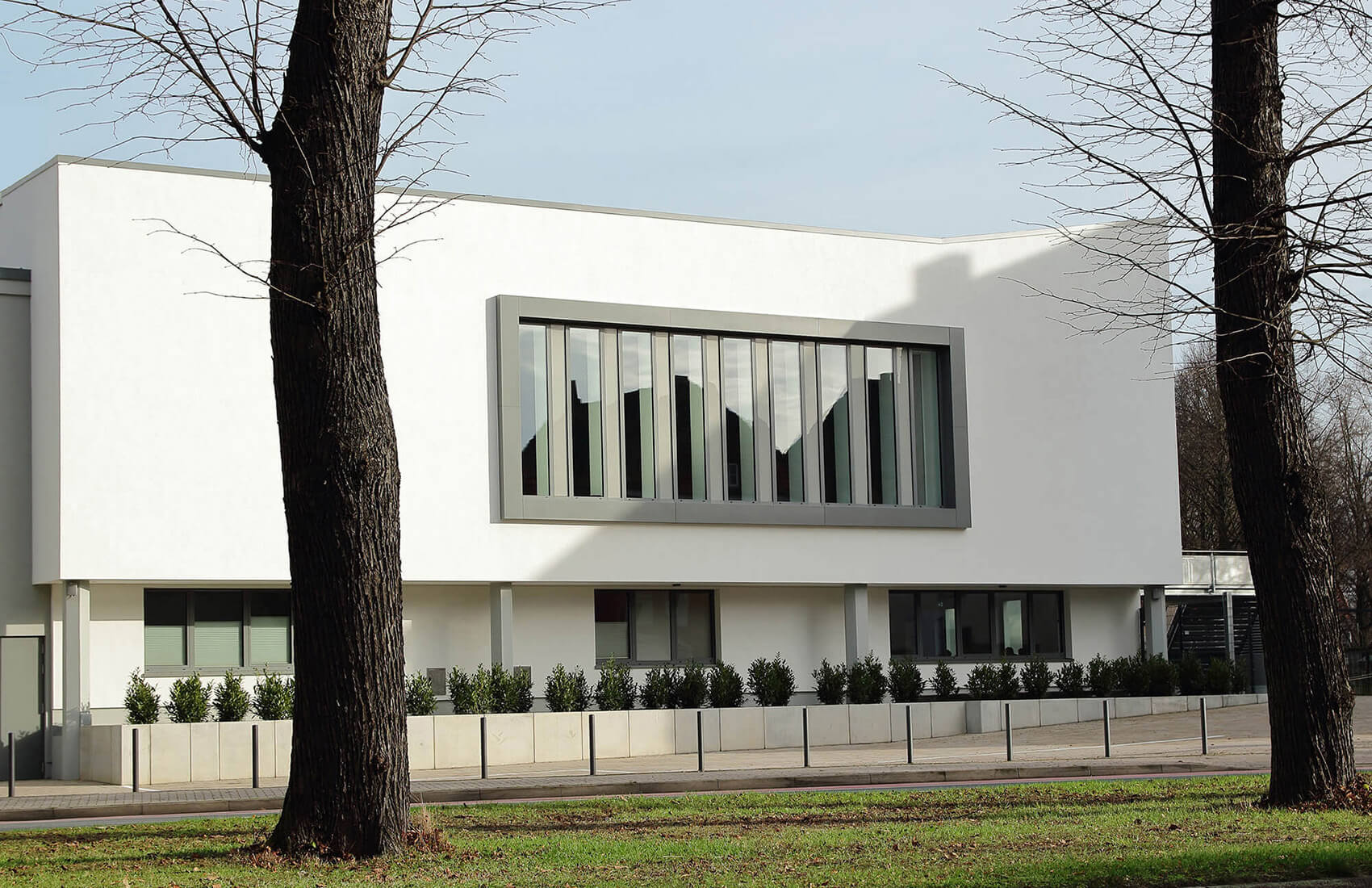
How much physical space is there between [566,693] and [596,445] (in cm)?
505

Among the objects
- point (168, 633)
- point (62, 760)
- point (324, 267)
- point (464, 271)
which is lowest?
point (62, 760)

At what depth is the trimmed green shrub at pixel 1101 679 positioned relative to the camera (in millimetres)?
34562

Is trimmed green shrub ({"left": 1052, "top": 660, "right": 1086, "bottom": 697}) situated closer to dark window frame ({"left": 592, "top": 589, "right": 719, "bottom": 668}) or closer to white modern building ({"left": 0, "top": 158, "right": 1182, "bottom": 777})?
white modern building ({"left": 0, "top": 158, "right": 1182, "bottom": 777})

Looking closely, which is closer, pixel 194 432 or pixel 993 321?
pixel 194 432

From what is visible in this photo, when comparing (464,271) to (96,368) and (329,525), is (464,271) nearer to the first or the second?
(96,368)

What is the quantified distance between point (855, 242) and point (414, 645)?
12.9 m

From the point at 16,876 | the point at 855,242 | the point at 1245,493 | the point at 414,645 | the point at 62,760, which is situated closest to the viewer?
the point at 16,876

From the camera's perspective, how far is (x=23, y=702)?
84.4 feet

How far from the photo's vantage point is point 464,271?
29703 millimetres

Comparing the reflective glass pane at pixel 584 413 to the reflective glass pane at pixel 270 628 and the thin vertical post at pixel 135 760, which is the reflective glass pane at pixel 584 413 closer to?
the reflective glass pane at pixel 270 628

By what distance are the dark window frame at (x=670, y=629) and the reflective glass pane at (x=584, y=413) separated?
2.66 m

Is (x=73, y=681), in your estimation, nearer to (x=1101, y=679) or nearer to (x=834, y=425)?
(x=834, y=425)

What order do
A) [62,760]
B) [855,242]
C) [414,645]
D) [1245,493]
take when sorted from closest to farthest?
[1245,493] < [62,760] < [414,645] < [855,242]

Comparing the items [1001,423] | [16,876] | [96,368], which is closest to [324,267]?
[16,876]
